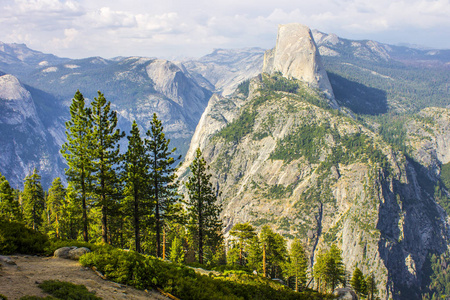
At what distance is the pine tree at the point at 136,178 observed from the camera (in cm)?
3445

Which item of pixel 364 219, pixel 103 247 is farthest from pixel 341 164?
pixel 103 247

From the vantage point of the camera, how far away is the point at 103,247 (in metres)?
21.2

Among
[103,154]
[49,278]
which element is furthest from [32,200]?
[49,278]

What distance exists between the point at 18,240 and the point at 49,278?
6943mm

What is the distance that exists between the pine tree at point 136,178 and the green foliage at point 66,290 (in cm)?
1929

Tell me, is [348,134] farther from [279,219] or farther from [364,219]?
[279,219]

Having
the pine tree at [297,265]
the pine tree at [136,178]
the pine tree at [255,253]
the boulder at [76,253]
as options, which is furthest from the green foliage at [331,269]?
the boulder at [76,253]

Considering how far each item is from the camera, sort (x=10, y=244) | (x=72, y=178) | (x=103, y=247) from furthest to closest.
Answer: (x=72, y=178), (x=103, y=247), (x=10, y=244)

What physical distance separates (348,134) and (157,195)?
18205cm

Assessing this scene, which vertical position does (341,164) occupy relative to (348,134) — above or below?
below

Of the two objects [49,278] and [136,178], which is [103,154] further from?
[49,278]

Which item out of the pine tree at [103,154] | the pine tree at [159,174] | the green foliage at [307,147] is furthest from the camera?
the green foliage at [307,147]

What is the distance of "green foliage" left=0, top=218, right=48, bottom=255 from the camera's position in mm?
19719

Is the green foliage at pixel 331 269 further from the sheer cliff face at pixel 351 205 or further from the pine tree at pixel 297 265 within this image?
the sheer cliff face at pixel 351 205
